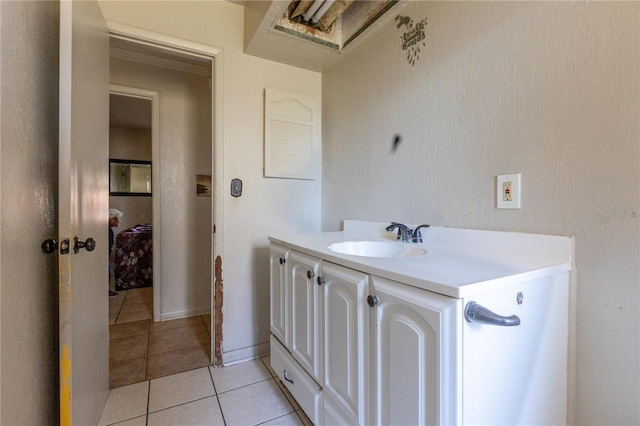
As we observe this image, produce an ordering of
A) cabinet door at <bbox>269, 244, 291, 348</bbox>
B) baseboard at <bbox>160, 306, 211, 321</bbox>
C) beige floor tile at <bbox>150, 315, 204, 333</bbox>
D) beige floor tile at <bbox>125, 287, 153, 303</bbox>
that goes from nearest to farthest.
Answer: cabinet door at <bbox>269, 244, 291, 348</bbox> < beige floor tile at <bbox>150, 315, 204, 333</bbox> < baseboard at <bbox>160, 306, 211, 321</bbox> < beige floor tile at <bbox>125, 287, 153, 303</bbox>

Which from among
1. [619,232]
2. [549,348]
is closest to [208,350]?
[549,348]

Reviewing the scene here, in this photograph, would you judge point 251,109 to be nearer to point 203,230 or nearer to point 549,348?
point 203,230

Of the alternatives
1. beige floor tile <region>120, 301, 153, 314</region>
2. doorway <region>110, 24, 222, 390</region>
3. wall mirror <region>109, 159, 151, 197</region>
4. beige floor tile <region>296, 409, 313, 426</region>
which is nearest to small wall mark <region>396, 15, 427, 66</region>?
doorway <region>110, 24, 222, 390</region>

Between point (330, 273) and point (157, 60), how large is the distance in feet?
7.84

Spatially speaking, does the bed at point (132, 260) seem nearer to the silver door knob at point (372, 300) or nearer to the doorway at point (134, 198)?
the doorway at point (134, 198)

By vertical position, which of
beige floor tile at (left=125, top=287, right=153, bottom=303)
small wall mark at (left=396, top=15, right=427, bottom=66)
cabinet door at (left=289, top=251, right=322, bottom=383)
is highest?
small wall mark at (left=396, top=15, right=427, bottom=66)

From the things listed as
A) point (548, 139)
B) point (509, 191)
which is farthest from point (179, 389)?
point (548, 139)

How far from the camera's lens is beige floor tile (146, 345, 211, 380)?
1.76 meters

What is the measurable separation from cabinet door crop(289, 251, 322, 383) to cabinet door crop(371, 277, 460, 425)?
34 centimetres

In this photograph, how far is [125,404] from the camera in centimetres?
147

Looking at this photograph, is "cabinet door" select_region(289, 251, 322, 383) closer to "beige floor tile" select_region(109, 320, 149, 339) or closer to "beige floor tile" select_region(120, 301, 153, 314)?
"beige floor tile" select_region(109, 320, 149, 339)

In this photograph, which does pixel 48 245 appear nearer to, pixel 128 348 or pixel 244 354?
pixel 244 354

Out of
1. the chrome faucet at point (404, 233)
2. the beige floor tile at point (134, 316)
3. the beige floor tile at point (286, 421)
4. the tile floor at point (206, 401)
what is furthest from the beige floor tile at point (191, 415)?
the beige floor tile at point (134, 316)

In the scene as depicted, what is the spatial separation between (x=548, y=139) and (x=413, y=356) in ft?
2.74
